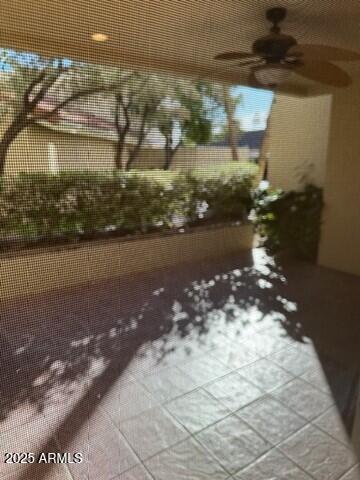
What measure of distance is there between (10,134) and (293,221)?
159cm

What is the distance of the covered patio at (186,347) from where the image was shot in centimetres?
99

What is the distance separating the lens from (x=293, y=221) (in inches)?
76.7

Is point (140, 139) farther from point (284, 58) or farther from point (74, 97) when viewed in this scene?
point (284, 58)

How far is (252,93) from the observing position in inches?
49.4

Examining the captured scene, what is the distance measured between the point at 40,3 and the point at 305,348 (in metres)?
1.78

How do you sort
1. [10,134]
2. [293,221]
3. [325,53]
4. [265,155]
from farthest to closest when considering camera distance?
1. [293,221]
2. [265,155]
3. [325,53]
4. [10,134]

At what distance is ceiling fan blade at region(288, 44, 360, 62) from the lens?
122cm

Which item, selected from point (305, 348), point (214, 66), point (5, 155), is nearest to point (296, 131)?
point (214, 66)

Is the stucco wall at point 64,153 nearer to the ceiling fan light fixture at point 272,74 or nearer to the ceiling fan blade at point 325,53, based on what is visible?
the ceiling fan light fixture at point 272,74

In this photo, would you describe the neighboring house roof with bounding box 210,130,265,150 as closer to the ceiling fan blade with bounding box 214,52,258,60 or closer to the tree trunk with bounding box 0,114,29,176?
the ceiling fan blade with bounding box 214,52,258,60

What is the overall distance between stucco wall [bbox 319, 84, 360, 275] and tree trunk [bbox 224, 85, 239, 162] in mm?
529

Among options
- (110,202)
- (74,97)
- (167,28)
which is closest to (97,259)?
(110,202)

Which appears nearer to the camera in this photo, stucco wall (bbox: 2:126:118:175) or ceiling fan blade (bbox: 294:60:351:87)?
stucco wall (bbox: 2:126:118:175)

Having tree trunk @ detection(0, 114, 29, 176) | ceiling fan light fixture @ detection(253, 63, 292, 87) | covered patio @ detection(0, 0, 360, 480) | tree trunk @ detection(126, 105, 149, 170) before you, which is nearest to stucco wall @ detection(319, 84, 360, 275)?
covered patio @ detection(0, 0, 360, 480)
